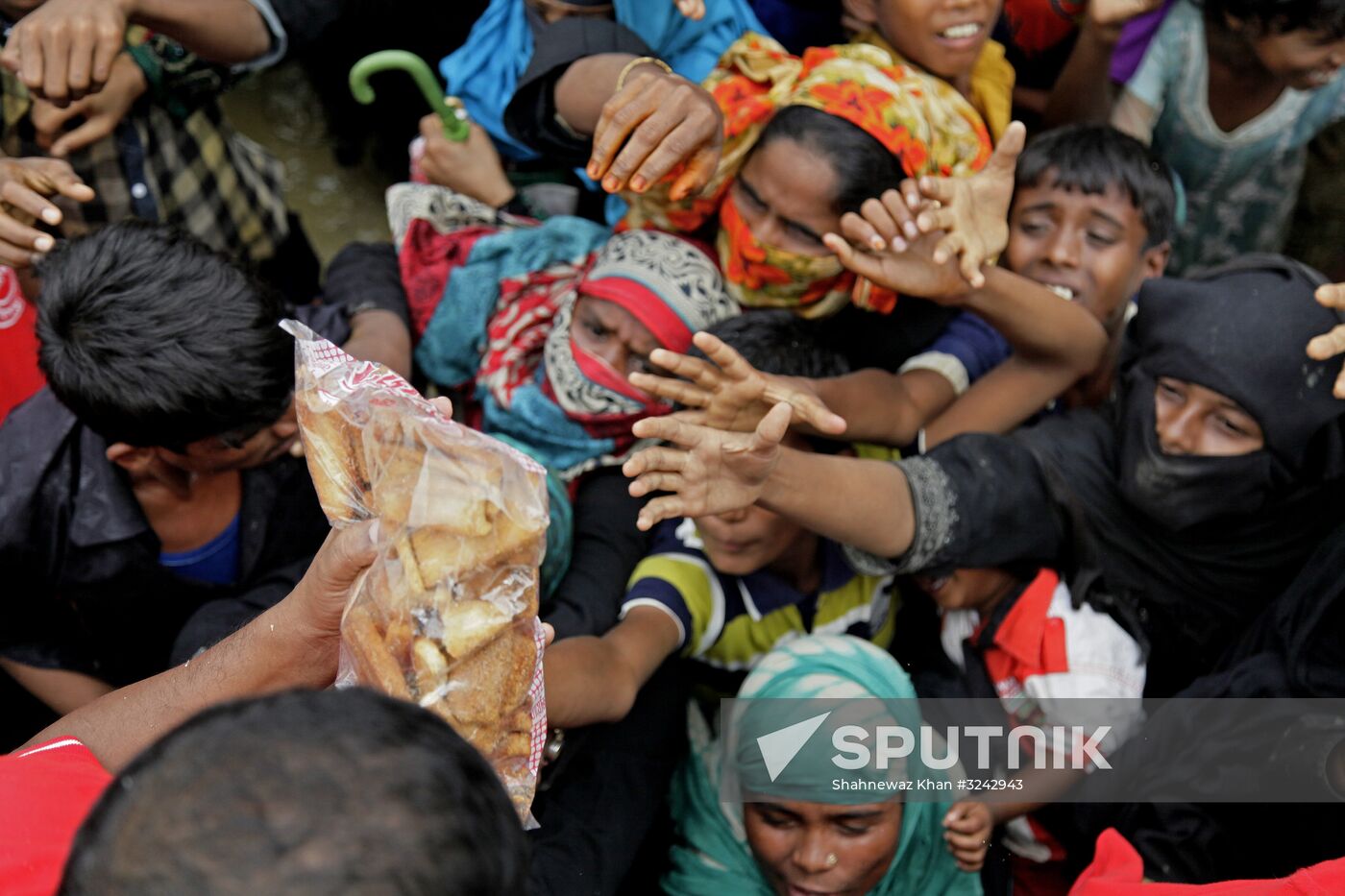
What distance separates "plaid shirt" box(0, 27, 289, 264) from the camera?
2580 millimetres

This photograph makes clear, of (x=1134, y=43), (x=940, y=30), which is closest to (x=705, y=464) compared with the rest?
(x=940, y=30)

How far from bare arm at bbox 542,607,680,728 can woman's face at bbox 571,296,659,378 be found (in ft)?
1.98

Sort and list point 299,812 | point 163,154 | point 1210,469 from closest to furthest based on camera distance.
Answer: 1. point 299,812
2. point 1210,469
3. point 163,154

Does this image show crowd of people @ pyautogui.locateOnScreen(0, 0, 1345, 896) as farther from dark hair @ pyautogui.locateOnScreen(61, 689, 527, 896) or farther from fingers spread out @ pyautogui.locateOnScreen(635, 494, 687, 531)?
dark hair @ pyautogui.locateOnScreen(61, 689, 527, 896)

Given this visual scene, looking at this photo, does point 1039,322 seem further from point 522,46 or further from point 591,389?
point 522,46

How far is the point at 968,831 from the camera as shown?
2084 millimetres

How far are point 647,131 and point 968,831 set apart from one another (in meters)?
1.49

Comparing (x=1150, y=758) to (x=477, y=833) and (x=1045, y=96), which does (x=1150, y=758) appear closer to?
(x=477, y=833)

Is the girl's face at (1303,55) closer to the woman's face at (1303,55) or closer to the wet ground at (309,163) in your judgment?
the woman's face at (1303,55)

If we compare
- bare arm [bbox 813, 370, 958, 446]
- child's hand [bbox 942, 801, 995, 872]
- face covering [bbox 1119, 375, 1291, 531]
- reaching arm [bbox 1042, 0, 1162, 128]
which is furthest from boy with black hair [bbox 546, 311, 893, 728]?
reaching arm [bbox 1042, 0, 1162, 128]

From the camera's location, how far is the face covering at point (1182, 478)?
2009 mm

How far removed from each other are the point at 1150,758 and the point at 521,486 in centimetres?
156

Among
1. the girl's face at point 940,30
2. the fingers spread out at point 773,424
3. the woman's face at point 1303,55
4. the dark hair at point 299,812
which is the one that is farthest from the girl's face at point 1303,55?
the dark hair at point 299,812

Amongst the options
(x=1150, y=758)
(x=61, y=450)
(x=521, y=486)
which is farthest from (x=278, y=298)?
(x=1150, y=758)
